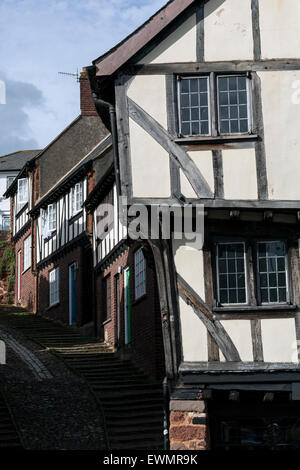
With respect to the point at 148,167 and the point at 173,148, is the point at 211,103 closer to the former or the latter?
the point at 173,148

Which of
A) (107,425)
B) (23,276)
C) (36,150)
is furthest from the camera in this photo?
(36,150)

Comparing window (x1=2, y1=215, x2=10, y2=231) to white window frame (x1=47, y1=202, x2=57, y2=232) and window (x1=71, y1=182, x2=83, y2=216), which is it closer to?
white window frame (x1=47, y1=202, x2=57, y2=232)

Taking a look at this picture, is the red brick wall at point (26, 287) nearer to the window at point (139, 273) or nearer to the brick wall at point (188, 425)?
the window at point (139, 273)

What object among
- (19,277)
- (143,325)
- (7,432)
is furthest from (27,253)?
(7,432)

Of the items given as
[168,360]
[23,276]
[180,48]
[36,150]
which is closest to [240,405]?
[168,360]

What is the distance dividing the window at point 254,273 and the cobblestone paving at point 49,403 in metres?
4.20

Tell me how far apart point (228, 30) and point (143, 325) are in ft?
28.3

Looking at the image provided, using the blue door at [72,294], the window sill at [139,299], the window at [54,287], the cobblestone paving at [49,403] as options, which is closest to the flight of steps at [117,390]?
the cobblestone paving at [49,403]

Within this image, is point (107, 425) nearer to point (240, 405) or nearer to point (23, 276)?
point (240, 405)

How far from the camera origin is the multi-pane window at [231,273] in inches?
532

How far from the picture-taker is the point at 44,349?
23562mm

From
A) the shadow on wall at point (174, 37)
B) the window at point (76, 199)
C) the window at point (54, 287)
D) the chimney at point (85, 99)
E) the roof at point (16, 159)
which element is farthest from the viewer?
the roof at point (16, 159)

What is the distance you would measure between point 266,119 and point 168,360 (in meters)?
4.45

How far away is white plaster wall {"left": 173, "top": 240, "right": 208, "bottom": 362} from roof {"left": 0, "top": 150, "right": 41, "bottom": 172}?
35.2 meters
